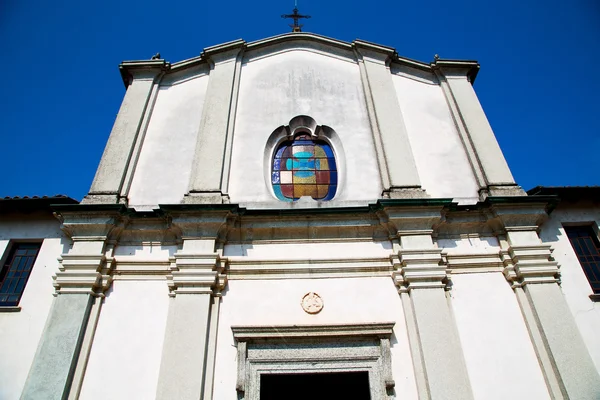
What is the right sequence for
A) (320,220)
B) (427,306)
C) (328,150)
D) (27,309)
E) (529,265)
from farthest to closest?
(328,150)
(320,220)
(529,265)
(27,309)
(427,306)

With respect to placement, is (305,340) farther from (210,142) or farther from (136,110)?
(136,110)

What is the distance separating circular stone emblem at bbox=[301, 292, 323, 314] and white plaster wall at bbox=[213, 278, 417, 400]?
0.07 m

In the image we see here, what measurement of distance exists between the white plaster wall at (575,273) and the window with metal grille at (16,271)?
33.1ft

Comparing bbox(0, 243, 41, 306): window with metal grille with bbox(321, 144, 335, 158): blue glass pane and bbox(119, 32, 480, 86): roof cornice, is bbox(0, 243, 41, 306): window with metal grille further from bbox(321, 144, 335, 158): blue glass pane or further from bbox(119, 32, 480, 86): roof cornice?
bbox(321, 144, 335, 158): blue glass pane

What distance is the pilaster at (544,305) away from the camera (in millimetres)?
6684

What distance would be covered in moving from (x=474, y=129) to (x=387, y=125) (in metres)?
2.05

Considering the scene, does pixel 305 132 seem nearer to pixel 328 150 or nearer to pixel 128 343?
pixel 328 150

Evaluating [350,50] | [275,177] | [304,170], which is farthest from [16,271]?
[350,50]

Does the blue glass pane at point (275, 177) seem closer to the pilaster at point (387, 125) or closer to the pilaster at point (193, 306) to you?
the pilaster at point (193, 306)

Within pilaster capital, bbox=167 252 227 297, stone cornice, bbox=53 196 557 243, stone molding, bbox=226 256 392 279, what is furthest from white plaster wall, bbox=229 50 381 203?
pilaster capital, bbox=167 252 227 297

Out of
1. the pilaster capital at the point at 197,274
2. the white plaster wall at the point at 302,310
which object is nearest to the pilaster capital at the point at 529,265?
the white plaster wall at the point at 302,310

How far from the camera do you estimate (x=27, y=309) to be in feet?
24.9

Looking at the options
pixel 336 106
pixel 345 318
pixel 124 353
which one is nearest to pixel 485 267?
pixel 345 318

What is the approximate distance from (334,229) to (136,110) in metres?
5.74
